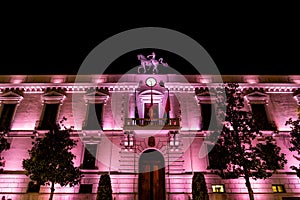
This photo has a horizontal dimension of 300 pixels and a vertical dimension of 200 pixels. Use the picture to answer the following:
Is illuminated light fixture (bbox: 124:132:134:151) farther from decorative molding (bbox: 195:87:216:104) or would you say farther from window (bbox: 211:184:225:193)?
decorative molding (bbox: 195:87:216:104)

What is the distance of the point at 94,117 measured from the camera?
29.0 meters

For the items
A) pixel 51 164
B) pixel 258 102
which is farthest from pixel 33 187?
pixel 258 102

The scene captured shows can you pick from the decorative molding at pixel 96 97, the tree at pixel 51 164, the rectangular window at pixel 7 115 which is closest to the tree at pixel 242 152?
the decorative molding at pixel 96 97

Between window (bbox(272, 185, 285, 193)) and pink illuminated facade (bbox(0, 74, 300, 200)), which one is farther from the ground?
pink illuminated facade (bbox(0, 74, 300, 200))

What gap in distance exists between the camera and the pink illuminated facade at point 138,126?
25359 millimetres

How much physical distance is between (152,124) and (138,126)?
1.26 metres

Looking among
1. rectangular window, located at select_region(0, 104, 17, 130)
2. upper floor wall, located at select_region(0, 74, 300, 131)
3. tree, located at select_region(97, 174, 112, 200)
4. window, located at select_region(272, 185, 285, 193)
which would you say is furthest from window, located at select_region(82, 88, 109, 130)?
window, located at select_region(272, 185, 285, 193)

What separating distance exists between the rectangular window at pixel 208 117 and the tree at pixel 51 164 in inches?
494

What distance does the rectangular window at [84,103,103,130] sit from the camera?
2805 centimetres

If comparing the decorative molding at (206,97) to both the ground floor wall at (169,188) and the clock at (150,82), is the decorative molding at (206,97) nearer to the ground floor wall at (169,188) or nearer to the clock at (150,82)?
the clock at (150,82)

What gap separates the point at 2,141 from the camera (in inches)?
997

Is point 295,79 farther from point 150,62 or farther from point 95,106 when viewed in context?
point 95,106

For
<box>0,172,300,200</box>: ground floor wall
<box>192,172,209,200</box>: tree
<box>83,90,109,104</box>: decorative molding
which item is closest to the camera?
<box>192,172,209,200</box>: tree

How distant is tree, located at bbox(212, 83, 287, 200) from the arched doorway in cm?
543
